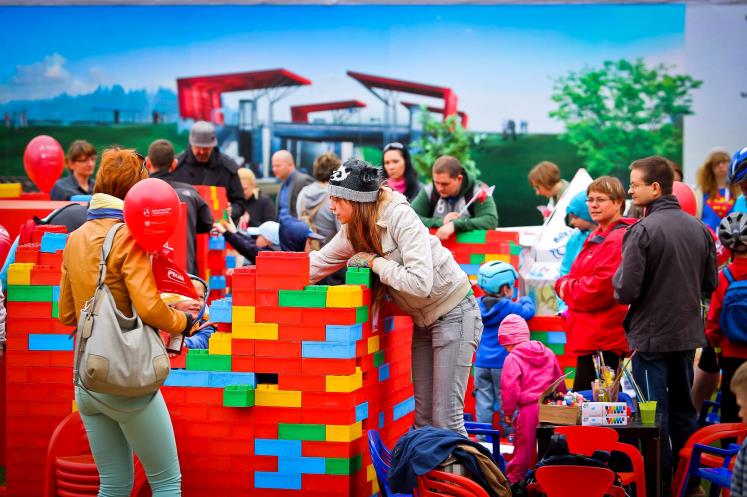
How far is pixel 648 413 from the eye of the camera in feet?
17.3

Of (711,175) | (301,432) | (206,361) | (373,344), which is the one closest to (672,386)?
(373,344)

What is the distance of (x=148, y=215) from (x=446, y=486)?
5.73 ft

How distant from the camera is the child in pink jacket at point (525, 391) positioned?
571cm

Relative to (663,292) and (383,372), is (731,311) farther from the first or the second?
(383,372)

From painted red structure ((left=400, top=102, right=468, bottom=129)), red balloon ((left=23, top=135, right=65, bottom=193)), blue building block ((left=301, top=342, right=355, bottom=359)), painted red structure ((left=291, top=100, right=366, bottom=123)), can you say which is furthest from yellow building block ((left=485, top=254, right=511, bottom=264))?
painted red structure ((left=291, top=100, right=366, bottom=123))

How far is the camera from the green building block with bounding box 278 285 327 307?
5.07 metres

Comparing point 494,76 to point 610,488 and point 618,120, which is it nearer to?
point 618,120

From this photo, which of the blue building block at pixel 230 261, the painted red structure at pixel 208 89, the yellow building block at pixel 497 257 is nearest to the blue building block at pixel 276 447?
the yellow building block at pixel 497 257

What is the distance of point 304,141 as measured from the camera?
611 inches

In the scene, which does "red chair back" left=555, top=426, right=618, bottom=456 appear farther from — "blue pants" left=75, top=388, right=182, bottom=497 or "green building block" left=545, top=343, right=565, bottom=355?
"green building block" left=545, top=343, right=565, bottom=355

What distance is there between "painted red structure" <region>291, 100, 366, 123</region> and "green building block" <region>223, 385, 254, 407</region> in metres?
10.4

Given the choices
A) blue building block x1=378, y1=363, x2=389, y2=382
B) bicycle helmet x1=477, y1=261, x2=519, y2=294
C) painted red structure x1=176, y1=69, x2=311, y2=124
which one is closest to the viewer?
blue building block x1=378, y1=363, x2=389, y2=382

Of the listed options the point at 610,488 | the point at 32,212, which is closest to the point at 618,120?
the point at 32,212

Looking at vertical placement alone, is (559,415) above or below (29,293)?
below
